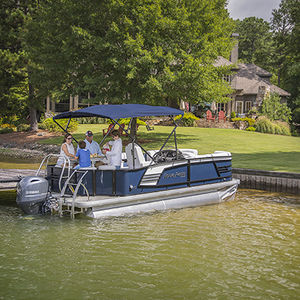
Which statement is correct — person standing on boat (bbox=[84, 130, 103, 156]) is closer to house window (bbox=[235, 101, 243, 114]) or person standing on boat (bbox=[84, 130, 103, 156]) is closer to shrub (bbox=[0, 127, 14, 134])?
shrub (bbox=[0, 127, 14, 134])

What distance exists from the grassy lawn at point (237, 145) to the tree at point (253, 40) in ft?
142

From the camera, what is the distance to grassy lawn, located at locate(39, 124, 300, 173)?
56.9 feet

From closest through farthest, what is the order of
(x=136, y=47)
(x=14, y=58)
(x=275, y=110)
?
(x=136, y=47) → (x=14, y=58) → (x=275, y=110)

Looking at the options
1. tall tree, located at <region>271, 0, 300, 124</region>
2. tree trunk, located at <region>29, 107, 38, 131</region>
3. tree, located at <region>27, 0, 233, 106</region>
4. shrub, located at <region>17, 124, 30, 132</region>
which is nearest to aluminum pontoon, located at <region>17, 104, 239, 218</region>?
tree, located at <region>27, 0, 233, 106</region>

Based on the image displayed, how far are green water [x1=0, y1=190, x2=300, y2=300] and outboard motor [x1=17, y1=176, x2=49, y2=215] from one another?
0.33m

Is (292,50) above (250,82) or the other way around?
above

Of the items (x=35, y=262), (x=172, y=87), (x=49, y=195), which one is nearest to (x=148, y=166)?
(x=49, y=195)

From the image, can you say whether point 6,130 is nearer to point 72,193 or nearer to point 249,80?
point 72,193

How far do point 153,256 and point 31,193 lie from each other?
3605mm

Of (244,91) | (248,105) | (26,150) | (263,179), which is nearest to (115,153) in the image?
(263,179)


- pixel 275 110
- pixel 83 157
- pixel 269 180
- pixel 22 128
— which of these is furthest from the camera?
pixel 275 110

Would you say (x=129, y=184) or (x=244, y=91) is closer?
(x=129, y=184)

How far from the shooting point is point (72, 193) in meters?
10.4

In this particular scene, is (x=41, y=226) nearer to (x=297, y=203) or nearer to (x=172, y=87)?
(x=297, y=203)
